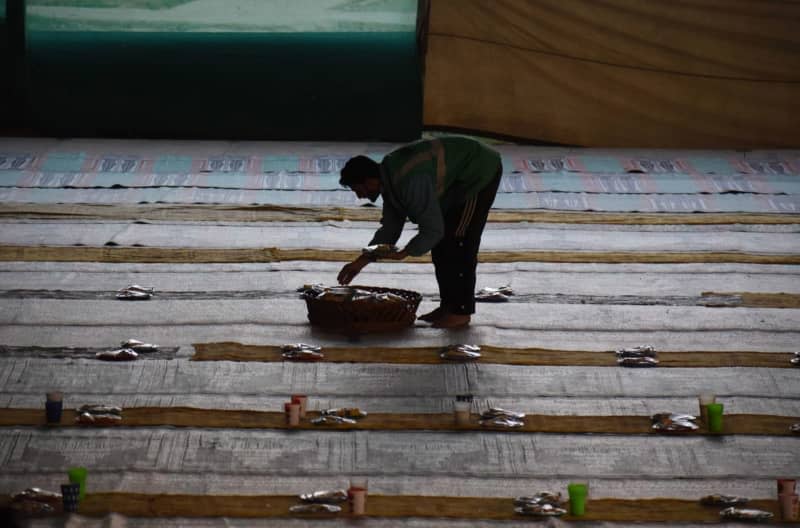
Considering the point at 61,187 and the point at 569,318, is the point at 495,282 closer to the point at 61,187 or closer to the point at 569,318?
the point at 569,318

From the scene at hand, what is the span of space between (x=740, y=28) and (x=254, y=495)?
417cm

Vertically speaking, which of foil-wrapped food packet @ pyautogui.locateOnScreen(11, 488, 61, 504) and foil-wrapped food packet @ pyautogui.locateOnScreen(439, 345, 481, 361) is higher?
foil-wrapped food packet @ pyautogui.locateOnScreen(439, 345, 481, 361)

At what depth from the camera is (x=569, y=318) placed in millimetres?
3879

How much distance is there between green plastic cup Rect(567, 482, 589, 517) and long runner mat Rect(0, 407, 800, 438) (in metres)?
0.42

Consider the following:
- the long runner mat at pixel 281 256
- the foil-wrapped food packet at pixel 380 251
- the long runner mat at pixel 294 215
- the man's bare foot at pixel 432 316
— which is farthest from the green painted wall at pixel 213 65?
the foil-wrapped food packet at pixel 380 251

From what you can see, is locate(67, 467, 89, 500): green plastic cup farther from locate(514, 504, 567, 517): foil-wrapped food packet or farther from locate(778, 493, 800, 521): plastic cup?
locate(778, 493, 800, 521): plastic cup

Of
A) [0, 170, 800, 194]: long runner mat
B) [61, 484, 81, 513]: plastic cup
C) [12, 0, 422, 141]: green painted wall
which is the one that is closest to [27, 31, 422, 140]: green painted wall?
[12, 0, 422, 141]: green painted wall

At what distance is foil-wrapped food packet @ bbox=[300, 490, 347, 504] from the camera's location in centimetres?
267

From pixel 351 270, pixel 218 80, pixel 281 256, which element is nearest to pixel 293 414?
→ pixel 351 270

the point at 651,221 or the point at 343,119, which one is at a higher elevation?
the point at 343,119

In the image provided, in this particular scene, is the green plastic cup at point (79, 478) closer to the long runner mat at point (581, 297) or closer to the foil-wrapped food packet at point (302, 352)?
the foil-wrapped food packet at point (302, 352)

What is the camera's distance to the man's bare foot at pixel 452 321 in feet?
12.3

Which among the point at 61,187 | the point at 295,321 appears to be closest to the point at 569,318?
the point at 295,321

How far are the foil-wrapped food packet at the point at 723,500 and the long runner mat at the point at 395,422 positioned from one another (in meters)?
0.35
